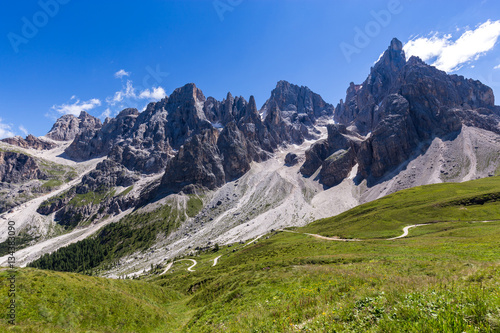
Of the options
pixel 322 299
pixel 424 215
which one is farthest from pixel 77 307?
pixel 424 215

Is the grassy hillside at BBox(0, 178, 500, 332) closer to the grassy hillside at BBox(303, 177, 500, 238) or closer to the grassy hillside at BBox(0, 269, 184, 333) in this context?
the grassy hillside at BBox(0, 269, 184, 333)

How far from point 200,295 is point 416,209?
93.4 metres

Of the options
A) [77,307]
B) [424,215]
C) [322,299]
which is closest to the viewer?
[322,299]

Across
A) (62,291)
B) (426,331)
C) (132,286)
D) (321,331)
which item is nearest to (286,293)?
(321,331)

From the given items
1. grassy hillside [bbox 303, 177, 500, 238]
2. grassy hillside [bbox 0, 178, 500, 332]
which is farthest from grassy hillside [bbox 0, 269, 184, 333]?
grassy hillside [bbox 303, 177, 500, 238]

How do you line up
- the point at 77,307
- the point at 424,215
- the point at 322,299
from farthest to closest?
the point at 424,215
the point at 77,307
the point at 322,299

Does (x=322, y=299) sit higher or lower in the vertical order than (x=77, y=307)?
lower

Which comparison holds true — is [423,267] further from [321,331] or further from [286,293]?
[321,331]

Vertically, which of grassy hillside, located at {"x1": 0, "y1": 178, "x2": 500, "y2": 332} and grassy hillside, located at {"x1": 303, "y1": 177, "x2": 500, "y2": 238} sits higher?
grassy hillside, located at {"x1": 0, "y1": 178, "x2": 500, "y2": 332}

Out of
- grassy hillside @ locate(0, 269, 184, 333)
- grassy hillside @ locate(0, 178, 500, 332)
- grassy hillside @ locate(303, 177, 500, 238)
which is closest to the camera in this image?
grassy hillside @ locate(0, 178, 500, 332)

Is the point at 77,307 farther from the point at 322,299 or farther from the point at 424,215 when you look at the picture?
the point at 424,215

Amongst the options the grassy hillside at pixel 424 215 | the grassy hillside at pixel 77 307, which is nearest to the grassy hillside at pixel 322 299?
the grassy hillside at pixel 77 307

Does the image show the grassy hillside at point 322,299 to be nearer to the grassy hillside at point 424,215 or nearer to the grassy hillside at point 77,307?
the grassy hillside at point 77,307

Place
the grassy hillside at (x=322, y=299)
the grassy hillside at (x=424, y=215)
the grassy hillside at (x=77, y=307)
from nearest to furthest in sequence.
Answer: the grassy hillside at (x=322, y=299), the grassy hillside at (x=77, y=307), the grassy hillside at (x=424, y=215)
